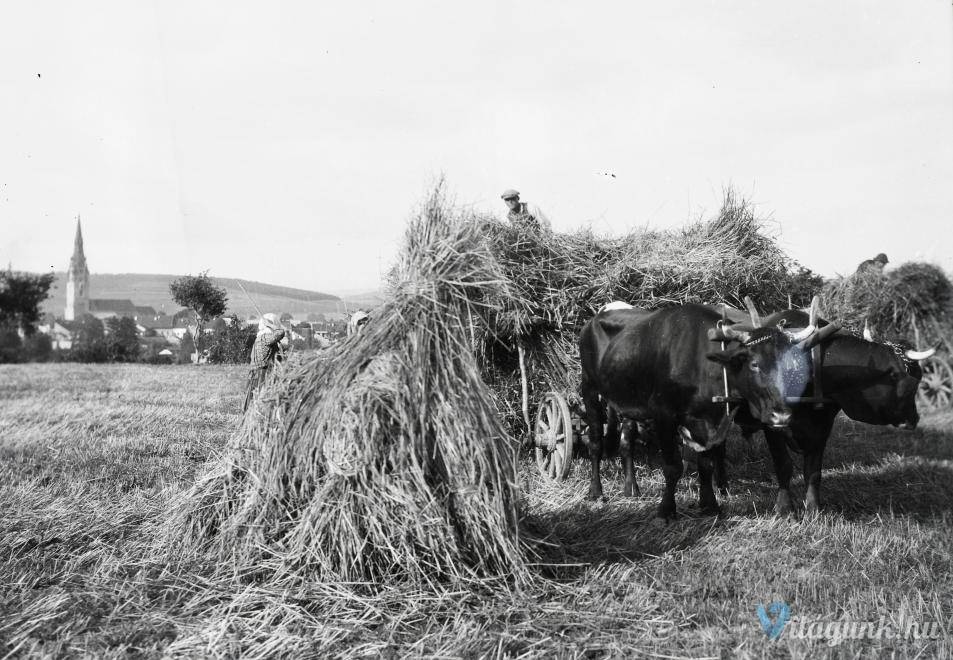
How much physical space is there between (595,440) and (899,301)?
25.6ft

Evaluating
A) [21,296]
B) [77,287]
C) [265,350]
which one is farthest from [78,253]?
[265,350]

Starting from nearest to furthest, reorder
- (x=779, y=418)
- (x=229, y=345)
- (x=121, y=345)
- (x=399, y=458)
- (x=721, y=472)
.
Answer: (x=399, y=458) → (x=779, y=418) → (x=721, y=472) → (x=229, y=345) → (x=121, y=345)

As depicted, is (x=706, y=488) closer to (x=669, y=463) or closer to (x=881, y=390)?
(x=669, y=463)

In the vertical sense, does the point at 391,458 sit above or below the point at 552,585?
above

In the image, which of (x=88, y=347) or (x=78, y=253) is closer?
(x=88, y=347)

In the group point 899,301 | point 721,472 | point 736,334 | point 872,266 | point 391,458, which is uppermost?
point 872,266

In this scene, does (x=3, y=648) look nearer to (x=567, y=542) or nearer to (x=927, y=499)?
(x=567, y=542)

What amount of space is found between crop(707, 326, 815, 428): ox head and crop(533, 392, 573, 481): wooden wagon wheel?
7.22 ft

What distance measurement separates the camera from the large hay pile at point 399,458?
4262 mm

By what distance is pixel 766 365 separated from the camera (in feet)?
19.1

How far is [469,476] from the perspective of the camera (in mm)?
A: 4379

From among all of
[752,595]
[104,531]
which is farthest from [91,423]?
[752,595]

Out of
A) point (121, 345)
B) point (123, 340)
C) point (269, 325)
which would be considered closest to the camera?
point (269, 325)

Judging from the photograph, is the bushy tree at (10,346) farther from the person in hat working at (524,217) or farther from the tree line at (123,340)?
the person in hat working at (524,217)
